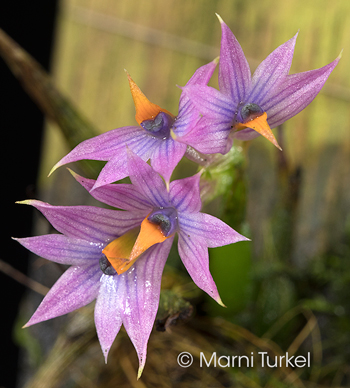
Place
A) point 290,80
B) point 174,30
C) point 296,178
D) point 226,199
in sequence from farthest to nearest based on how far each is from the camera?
point 174,30
point 296,178
point 226,199
point 290,80

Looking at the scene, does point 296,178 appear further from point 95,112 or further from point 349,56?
point 95,112

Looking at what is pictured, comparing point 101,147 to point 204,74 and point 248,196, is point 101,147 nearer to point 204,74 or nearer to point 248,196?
point 204,74

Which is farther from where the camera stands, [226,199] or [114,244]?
[226,199]

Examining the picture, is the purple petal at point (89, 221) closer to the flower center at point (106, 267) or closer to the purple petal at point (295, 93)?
the flower center at point (106, 267)

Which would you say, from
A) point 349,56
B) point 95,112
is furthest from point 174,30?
point 349,56

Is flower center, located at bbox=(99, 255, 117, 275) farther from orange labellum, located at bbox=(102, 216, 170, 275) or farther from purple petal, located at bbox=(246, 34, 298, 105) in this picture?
purple petal, located at bbox=(246, 34, 298, 105)

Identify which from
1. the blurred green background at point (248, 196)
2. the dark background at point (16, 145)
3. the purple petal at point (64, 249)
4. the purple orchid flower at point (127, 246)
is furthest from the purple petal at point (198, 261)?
the dark background at point (16, 145)

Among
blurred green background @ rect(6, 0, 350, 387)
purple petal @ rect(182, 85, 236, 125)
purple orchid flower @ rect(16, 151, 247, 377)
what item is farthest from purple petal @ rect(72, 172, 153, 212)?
blurred green background @ rect(6, 0, 350, 387)
